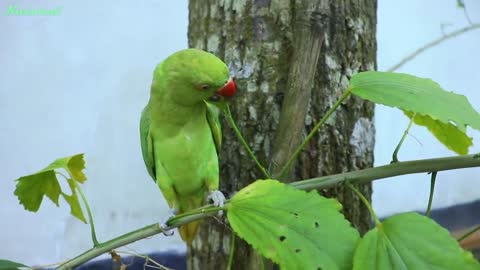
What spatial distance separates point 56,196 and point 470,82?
1.34 m

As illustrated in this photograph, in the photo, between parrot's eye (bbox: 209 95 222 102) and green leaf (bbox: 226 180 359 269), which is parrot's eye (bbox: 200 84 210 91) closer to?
parrot's eye (bbox: 209 95 222 102)

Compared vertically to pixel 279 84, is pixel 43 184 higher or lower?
lower

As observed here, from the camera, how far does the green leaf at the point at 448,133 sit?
60 centimetres

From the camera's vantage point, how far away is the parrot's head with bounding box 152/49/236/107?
64cm

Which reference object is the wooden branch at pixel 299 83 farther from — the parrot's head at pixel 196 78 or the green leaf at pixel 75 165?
the green leaf at pixel 75 165

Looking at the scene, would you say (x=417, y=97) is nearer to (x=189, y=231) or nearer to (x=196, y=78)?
(x=196, y=78)

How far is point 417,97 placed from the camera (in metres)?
0.42

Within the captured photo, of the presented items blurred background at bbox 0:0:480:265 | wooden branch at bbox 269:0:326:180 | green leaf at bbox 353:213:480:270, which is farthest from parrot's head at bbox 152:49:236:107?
blurred background at bbox 0:0:480:265

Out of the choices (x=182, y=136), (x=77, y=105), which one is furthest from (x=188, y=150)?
(x=77, y=105)

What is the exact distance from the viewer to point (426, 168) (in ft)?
1.52

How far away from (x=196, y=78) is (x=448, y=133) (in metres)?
0.33

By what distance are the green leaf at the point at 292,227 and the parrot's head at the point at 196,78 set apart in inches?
9.7

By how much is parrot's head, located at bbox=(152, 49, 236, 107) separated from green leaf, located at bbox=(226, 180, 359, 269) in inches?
9.7

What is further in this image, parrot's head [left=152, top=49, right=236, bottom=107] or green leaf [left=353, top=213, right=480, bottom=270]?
parrot's head [left=152, top=49, right=236, bottom=107]
